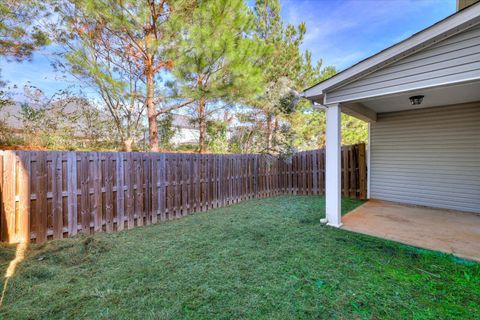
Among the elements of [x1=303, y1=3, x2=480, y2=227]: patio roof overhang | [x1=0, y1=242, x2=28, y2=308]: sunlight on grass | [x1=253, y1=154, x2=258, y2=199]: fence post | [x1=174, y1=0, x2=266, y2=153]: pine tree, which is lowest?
[x1=0, y1=242, x2=28, y2=308]: sunlight on grass

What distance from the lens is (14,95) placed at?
5316mm

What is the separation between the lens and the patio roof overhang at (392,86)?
107 inches

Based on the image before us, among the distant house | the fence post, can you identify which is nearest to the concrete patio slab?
the fence post

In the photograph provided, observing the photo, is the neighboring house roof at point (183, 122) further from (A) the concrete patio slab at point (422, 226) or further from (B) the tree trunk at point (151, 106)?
(A) the concrete patio slab at point (422, 226)

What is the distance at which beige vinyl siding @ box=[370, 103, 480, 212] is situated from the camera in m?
4.69

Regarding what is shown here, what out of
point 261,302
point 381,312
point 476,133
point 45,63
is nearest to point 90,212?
point 261,302

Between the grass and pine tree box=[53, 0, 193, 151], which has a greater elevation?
pine tree box=[53, 0, 193, 151]

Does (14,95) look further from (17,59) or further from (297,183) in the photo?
(297,183)

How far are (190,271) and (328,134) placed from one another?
314cm

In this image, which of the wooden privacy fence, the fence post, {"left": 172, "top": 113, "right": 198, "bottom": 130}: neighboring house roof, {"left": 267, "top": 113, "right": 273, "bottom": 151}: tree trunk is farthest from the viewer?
{"left": 267, "top": 113, "right": 273, "bottom": 151}: tree trunk

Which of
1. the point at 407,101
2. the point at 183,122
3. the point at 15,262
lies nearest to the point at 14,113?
the point at 183,122

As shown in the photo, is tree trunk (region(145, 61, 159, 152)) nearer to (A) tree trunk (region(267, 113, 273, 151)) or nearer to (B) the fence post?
(B) the fence post

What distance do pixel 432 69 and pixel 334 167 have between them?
189 cm

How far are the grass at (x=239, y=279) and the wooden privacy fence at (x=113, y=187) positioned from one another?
37 centimetres
